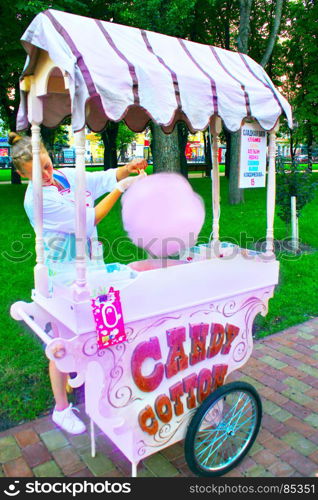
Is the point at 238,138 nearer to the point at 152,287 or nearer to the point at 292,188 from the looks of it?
the point at 292,188

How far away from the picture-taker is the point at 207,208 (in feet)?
35.4

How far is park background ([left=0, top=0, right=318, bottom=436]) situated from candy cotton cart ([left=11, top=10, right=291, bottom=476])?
46.0 inches

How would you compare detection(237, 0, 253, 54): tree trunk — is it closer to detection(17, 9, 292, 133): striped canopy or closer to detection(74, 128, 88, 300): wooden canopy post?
detection(17, 9, 292, 133): striped canopy

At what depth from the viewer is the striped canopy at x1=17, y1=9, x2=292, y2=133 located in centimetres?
175

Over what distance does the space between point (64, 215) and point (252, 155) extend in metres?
1.23

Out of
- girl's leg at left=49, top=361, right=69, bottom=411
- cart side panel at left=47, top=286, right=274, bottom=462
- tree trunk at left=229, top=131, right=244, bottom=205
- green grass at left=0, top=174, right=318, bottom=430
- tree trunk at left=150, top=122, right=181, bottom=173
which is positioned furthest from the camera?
tree trunk at left=229, top=131, right=244, bottom=205

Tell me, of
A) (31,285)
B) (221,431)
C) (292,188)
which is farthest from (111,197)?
(292,188)

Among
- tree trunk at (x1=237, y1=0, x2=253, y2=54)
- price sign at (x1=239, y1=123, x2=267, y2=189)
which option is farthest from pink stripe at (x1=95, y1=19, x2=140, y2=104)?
tree trunk at (x1=237, y1=0, x2=253, y2=54)

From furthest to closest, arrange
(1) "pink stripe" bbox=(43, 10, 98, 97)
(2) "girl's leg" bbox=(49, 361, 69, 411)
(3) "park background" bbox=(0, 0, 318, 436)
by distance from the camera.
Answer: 1. (3) "park background" bbox=(0, 0, 318, 436)
2. (2) "girl's leg" bbox=(49, 361, 69, 411)
3. (1) "pink stripe" bbox=(43, 10, 98, 97)

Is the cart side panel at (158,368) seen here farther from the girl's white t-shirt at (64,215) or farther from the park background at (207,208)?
the park background at (207,208)

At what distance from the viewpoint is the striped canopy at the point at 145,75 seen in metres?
1.75
